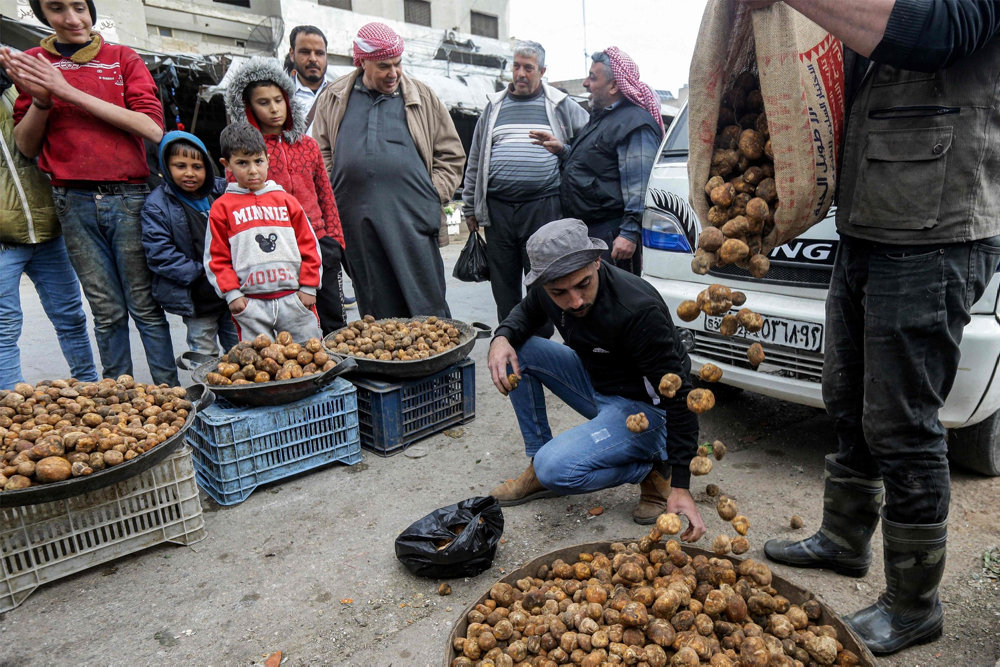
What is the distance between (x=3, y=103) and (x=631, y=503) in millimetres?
4377

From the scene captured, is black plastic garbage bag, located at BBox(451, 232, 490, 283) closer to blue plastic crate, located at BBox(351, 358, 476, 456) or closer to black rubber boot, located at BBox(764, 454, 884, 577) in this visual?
blue plastic crate, located at BBox(351, 358, 476, 456)

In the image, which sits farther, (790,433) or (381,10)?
(381,10)

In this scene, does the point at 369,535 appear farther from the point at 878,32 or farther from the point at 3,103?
the point at 3,103

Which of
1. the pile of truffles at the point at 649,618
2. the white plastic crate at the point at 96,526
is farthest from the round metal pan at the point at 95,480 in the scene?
the pile of truffles at the point at 649,618

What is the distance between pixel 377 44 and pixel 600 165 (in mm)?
1748

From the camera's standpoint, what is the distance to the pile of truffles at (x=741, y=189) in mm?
1994

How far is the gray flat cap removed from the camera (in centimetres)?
248

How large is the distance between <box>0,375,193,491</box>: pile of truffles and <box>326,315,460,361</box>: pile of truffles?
42.1 inches

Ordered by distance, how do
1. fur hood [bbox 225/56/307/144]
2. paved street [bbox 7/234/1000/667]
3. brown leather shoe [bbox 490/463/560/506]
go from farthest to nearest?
1. fur hood [bbox 225/56/307/144]
2. brown leather shoe [bbox 490/463/560/506]
3. paved street [bbox 7/234/1000/667]

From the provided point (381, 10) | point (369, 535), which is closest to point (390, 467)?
point (369, 535)

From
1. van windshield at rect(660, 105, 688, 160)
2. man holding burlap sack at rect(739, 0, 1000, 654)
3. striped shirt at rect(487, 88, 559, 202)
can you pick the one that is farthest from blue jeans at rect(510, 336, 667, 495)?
striped shirt at rect(487, 88, 559, 202)

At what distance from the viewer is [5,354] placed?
3.82 metres

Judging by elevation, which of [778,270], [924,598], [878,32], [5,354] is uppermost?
[878,32]

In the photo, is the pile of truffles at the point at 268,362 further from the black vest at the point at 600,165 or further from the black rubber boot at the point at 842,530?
the black rubber boot at the point at 842,530
